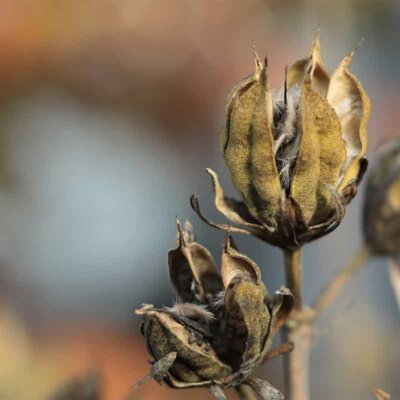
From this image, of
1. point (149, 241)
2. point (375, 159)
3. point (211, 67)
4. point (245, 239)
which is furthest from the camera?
point (211, 67)

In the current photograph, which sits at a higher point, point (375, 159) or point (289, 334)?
point (375, 159)

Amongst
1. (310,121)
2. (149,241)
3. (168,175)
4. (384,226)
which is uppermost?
(310,121)

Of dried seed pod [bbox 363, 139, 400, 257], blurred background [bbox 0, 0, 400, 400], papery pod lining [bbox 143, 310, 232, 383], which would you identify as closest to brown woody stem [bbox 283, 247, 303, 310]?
papery pod lining [bbox 143, 310, 232, 383]

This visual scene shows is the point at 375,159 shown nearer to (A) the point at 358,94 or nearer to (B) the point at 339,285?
(B) the point at 339,285

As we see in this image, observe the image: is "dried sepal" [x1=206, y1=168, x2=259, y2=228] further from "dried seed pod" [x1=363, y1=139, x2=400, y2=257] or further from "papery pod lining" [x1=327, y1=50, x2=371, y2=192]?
"dried seed pod" [x1=363, y1=139, x2=400, y2=257]

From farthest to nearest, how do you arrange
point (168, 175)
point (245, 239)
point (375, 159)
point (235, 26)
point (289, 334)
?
point (235, 26) < point (168, 175) < point (245, 239) < point (375, 159) < point (289, 334)

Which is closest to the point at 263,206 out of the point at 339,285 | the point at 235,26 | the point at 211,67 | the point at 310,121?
the point at 310,121
